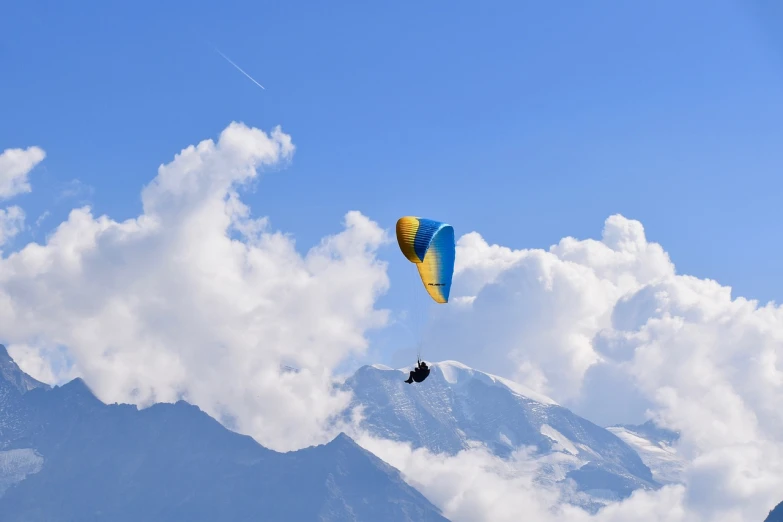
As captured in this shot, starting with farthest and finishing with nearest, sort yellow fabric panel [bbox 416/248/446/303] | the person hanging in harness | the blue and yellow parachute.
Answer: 1. yellow fabric panel [bbox 416/248/446/303]
2. the blue and yellow parachute
3. the person hanging in harness

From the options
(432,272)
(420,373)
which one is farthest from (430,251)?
(420,373)

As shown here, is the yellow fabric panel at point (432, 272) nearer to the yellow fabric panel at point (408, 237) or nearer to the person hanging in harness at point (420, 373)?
the yellow fabric panel at point (408, 237)

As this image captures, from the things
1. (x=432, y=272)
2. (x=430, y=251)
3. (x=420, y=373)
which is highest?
(x=430, y=251)

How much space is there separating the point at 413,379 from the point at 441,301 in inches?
500

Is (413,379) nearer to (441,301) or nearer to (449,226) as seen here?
(441,301)

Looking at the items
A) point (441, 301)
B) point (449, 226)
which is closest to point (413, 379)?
point (441, 301)

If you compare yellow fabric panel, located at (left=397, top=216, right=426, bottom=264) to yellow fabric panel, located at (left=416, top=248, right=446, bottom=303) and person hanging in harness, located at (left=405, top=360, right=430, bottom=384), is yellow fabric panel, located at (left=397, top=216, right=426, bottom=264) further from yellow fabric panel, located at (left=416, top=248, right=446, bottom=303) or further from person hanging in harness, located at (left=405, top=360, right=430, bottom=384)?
person hanging in harness, located at (left=405, top=360, right=430, bottom=384)

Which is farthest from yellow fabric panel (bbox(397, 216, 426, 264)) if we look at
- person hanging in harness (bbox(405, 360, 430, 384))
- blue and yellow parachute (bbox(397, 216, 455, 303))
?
person hanging in harness (bbox(405, 360, 430, 384))

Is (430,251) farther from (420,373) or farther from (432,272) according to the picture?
(420,373)

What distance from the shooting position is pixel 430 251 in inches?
4862

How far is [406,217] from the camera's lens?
128 m

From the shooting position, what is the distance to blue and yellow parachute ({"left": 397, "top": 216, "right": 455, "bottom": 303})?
123m

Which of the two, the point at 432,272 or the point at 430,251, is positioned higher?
the point at 430,251

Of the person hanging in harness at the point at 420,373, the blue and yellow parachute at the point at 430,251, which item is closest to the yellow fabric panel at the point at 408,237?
the blue and yellow parachute at the point at 430,251
